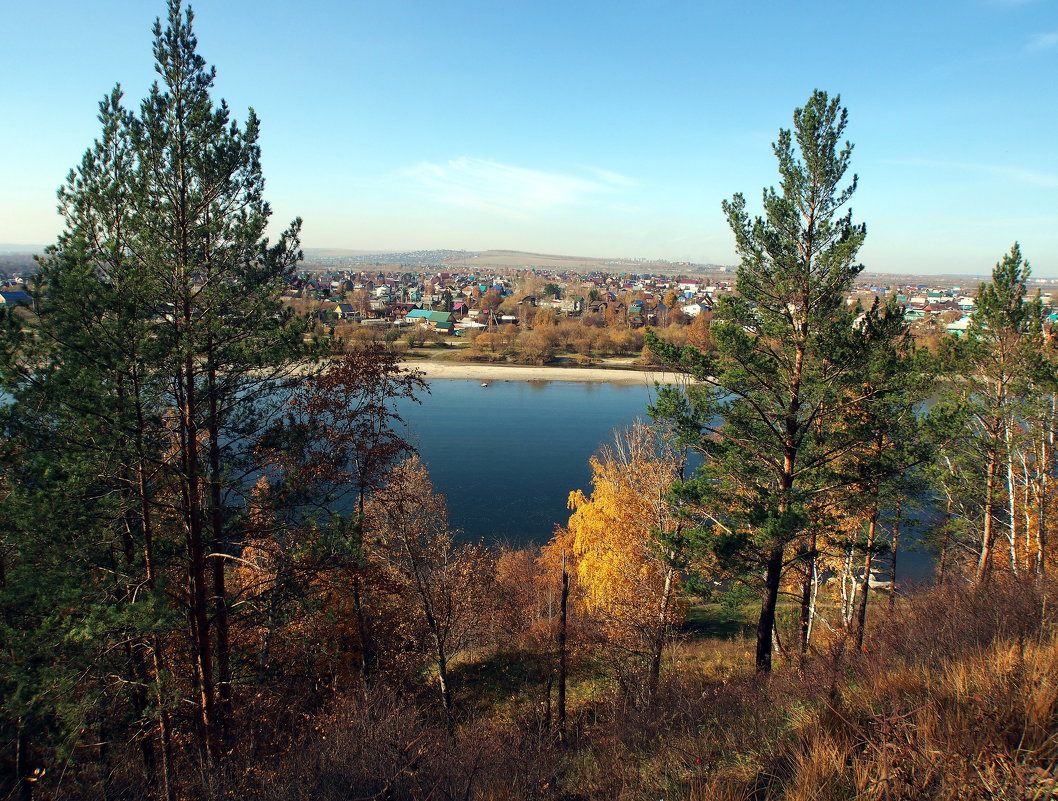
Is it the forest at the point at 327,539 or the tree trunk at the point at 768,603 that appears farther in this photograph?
the tree trunk at the point at 768,603

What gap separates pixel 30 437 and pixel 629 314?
58914 mm

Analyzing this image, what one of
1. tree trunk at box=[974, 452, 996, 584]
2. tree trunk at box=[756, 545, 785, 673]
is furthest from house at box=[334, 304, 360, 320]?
tree trunk at box=[756, 545, 785, 673]

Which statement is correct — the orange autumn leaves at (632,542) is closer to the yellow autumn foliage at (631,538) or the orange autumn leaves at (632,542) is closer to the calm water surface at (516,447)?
the yellow autumn foliage at (631,538)

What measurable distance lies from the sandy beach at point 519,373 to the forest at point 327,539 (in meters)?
32.4

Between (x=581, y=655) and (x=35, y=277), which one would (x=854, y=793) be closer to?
(x=35, y=277)

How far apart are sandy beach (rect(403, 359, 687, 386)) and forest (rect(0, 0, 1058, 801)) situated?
106 feet

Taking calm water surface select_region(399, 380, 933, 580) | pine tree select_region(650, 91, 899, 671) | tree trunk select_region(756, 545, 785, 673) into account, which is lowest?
calm water surface select_region(399, 380, 933, 580)

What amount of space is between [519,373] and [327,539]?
36.6 meters

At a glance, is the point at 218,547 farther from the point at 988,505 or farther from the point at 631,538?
the point at 988,505

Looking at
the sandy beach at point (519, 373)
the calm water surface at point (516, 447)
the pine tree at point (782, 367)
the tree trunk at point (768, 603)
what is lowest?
the calm water surface at point (516, 447)

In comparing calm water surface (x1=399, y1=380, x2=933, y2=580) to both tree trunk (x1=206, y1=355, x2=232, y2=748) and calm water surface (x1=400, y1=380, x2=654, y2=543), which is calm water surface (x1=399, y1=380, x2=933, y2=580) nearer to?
calm water surface (x1=400, y1=380, x2=654, y2=543)

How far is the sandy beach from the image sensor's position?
1539 inches

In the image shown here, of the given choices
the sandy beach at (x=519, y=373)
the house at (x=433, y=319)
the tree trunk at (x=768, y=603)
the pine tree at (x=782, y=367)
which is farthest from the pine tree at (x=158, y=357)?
the house at (x=433, y=319)

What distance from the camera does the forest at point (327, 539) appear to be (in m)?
2.85
